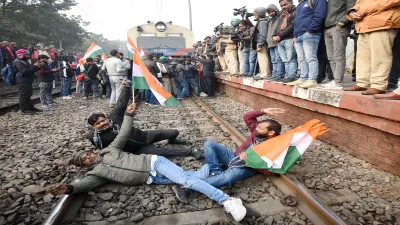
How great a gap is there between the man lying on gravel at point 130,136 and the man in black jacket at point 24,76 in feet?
15.1

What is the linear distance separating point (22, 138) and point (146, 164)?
3635 millimetres

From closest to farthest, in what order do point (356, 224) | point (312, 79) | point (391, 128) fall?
point (356, 224), point (391, 128), point (312, 79)

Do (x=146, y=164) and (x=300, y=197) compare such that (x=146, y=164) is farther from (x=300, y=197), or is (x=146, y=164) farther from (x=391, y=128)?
(x=391, y=128)

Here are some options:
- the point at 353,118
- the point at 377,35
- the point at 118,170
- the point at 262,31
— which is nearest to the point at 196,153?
the point at 118,170

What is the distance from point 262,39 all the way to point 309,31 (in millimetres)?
1875

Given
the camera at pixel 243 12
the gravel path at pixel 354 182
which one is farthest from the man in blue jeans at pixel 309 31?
the camera at pixel 243 12

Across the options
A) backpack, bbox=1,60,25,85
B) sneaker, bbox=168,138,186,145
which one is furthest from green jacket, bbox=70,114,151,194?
backpack, bbox=1,60,25,85

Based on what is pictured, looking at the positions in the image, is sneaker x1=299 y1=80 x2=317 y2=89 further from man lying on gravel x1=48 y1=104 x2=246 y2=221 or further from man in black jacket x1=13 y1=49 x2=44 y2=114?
man in black jacket x1=13 y1=49 x2=44 y2=114

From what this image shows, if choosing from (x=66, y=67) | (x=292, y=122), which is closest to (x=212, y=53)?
(x=66, y=67)

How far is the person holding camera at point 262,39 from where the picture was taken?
6488 mm

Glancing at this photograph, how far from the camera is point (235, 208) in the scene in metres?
2.42

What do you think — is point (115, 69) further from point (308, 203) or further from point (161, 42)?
point (308, 203)

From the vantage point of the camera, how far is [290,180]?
2789mm

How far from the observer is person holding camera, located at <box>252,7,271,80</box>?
21.3ft
